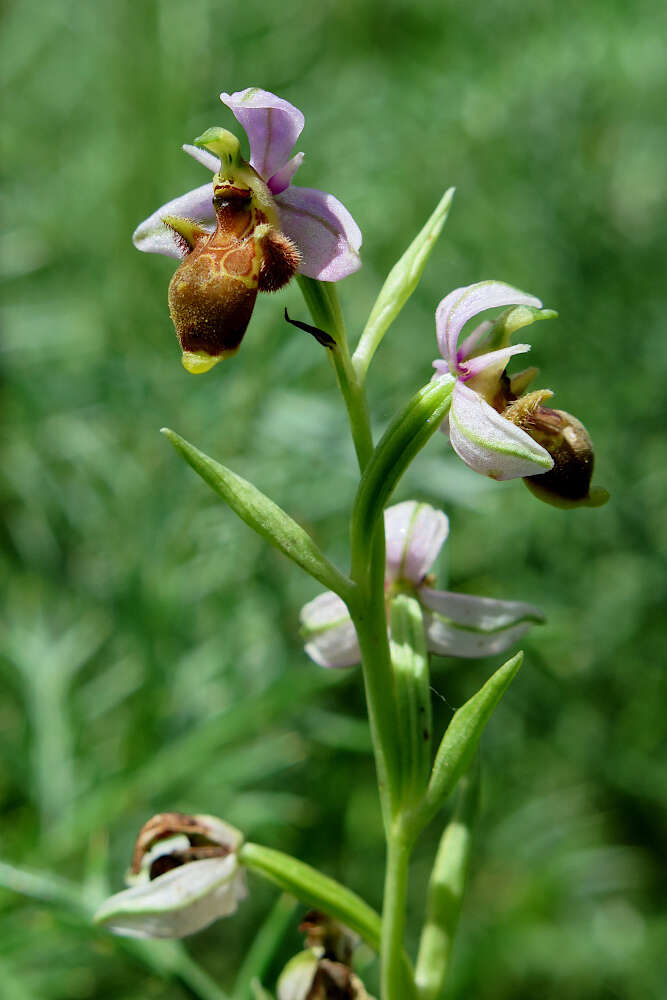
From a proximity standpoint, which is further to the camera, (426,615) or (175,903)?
(426,615)

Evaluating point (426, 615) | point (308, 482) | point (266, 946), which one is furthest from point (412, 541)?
point (308, 482)

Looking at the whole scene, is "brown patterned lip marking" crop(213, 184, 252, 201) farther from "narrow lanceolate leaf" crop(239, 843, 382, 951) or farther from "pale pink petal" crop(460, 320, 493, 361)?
"narrow lanceolate leaf" crop(239, 843, 382, 951)

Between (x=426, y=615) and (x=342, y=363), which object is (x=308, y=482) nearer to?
(x=426, y=615)

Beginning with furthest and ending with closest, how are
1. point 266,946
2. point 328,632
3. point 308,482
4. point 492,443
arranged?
point 308,482 → point 266,946 → point 328,632 → point 492,443

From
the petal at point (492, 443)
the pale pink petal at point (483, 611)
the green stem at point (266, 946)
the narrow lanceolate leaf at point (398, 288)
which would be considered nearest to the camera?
the petal at point (492, 443)

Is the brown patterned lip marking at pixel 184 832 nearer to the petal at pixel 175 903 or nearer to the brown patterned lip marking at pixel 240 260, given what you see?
the petal at pixel 175 903

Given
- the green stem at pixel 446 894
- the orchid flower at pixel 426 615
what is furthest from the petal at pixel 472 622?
the green stem at pixel 446 894

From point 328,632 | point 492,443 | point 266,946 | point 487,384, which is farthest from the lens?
point 266,946

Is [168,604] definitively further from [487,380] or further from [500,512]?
[487,380]
